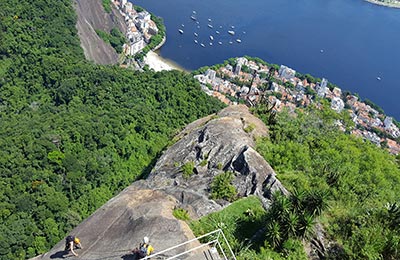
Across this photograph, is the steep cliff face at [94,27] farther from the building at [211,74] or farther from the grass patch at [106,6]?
the building at [211,74]

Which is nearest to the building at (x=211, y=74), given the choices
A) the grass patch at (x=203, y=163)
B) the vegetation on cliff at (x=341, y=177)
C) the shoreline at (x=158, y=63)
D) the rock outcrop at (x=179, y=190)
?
the shoreline at (x=158, y=63)

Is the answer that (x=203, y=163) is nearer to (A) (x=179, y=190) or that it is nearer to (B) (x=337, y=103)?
(A) (x=179, y=190)

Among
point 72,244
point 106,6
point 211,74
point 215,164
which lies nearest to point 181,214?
point 72,244

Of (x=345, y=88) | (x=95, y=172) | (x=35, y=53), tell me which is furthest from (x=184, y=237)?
(x=345, y=88)

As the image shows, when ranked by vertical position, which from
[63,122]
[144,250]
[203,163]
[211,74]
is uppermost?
[144,250]

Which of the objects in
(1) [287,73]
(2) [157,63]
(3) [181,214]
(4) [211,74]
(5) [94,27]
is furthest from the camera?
(1) [287,73]
